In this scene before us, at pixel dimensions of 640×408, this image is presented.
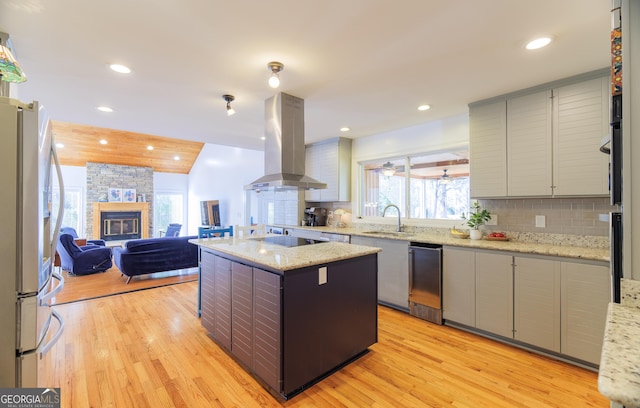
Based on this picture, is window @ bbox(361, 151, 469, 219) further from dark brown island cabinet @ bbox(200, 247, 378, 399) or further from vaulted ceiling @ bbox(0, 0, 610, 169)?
dark brown island cabinet @ bbox(200, 247, 378, 399)

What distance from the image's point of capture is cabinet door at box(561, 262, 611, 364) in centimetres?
216

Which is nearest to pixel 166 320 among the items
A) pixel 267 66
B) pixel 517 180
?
pixel 267 66

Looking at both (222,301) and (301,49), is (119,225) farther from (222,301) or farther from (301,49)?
(301,49)

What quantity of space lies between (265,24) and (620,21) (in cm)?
174

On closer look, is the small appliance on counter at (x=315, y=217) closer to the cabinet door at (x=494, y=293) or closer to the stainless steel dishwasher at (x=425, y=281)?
the stainless steel dishwasher at (x=425, y=281)

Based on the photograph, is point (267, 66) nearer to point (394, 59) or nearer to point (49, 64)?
point (394, 59)

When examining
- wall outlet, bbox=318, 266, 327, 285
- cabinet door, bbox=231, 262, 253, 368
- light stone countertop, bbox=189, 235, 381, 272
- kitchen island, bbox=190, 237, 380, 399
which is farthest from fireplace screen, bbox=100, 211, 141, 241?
wall outlet, bbox=318, 266, 327, 285

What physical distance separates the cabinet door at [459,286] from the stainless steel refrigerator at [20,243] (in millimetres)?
3226

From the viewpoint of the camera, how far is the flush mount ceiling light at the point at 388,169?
4.45 metres

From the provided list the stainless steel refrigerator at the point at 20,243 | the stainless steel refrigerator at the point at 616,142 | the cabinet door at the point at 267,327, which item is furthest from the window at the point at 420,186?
the stainless steel refrigerator at the point at 20,243

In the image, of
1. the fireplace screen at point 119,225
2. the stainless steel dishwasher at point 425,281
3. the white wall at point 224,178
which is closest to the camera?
the stainless steel dishwasher at point 425,281

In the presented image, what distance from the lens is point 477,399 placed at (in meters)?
1.91

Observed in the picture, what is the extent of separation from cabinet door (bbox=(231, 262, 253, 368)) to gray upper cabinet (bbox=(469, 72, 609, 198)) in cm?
259

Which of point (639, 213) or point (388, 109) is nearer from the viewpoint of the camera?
point (639, 213)
